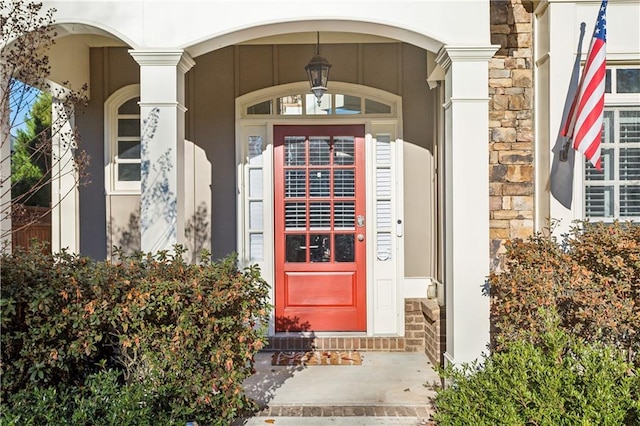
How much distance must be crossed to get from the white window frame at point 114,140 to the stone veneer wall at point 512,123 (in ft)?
11.6

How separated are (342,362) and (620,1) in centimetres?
377

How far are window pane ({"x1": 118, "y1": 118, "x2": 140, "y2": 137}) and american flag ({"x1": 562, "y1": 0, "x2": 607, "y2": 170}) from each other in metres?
4.17

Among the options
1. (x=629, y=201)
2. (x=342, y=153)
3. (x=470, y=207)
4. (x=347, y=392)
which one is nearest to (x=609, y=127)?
(x=629, y=201)

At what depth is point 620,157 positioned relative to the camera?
4.06 meters

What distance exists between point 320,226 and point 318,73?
5.07ft

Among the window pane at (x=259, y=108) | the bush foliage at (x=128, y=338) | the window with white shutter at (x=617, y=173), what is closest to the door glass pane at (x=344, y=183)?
the window pane at (x=259, y=108)

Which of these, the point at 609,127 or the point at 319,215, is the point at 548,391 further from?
the point at 319,215

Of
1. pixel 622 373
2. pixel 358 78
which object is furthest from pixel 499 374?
pixel 358 78

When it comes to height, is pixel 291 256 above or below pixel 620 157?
below

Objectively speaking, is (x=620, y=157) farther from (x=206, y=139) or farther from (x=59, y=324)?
(x=59, y=324)

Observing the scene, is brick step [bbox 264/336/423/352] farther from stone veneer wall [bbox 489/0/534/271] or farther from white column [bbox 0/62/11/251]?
white column [bbox 0/62/11/251]

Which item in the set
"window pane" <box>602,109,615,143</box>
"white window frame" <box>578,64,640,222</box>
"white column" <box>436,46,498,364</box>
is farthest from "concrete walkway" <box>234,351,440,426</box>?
"window pane" <box>602,109,615,143</box>

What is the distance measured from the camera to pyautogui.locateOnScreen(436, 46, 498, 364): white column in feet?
11.9

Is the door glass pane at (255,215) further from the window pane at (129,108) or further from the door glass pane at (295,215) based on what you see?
the window pane at (129,108)
